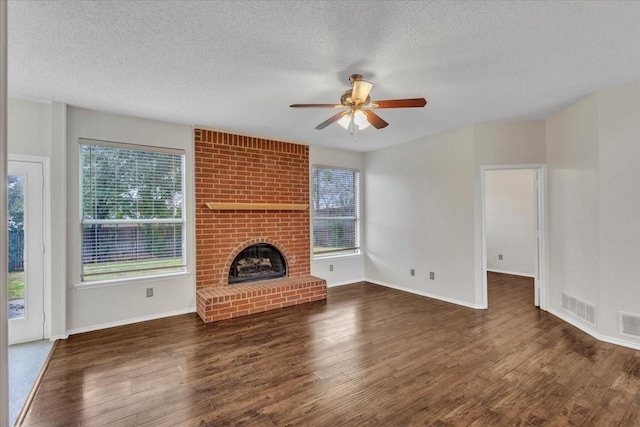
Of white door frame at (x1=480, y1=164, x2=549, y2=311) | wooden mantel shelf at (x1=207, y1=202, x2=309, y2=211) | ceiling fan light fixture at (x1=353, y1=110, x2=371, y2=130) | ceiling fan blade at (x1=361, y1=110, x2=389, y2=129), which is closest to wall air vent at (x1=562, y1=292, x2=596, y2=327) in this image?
white door frame at (x1=480, y1=164, x2=549, y2=311)

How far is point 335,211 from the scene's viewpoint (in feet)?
18.8

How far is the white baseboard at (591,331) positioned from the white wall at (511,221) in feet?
9.07

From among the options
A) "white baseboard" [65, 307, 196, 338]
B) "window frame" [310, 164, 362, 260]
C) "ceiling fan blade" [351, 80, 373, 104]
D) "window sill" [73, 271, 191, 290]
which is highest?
"ceiling fan blade" [351, 80, 373, 104]

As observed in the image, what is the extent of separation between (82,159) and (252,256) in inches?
96.8

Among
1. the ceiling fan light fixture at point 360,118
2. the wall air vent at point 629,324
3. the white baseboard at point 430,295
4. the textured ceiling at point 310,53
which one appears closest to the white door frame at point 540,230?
the white baseboard at point 430,295

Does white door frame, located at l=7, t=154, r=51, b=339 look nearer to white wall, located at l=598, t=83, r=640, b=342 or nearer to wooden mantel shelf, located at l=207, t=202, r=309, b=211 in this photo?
wooden mantel shelf, located at l=207, t=202, r=309, b=211

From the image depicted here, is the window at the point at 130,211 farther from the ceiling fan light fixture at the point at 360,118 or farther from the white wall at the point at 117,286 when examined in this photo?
the ceiling fan light fixture at the point at 360,118

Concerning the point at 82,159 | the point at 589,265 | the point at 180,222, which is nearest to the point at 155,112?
the point at 82,159

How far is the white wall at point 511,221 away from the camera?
6.33 metres

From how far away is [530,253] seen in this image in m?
6.22

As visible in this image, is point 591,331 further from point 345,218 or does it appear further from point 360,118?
point 345,218

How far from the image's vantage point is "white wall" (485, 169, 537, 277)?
6.33m

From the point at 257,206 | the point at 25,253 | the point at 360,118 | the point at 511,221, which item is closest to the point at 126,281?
the point at 25,253

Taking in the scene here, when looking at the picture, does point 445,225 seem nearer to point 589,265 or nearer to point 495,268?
point 589,265
